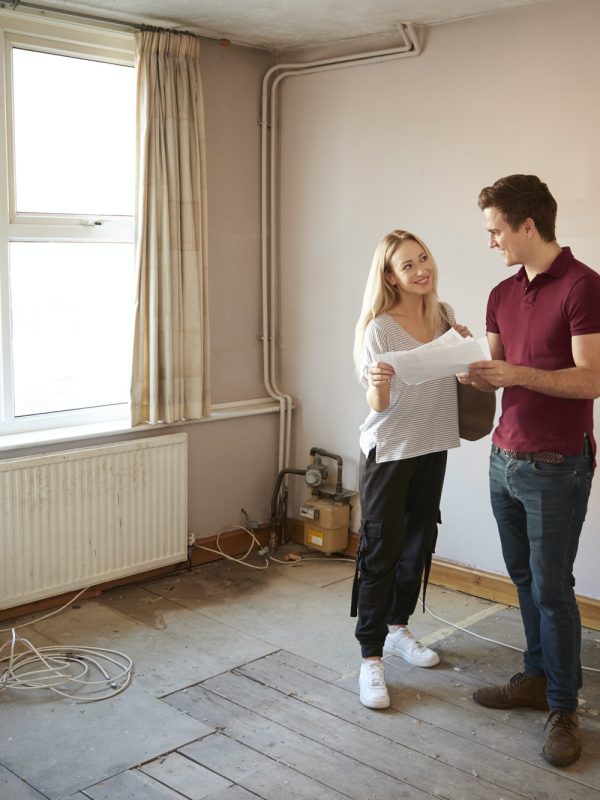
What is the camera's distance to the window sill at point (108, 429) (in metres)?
3.67

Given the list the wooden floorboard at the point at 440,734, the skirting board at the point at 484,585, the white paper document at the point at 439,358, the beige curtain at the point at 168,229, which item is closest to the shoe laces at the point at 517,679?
the wooden floorboard at the point at 440,734

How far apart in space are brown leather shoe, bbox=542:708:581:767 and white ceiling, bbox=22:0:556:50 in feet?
8.48

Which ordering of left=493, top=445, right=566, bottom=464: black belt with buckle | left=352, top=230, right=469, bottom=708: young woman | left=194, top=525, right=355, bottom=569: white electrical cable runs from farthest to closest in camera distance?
left=194, top=525, right=355, bottom=569: white electrical cable → left=352, top=230, right=469, bottom=708: young woman → left=493, top=445, right=566, bottom=464: black belt with buckle

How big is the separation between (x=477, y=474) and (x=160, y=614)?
1476 mm

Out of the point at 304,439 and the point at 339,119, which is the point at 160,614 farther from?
the point at 339,119

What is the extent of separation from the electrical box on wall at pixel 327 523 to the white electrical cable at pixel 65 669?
1.35m

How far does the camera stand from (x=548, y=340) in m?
2.60

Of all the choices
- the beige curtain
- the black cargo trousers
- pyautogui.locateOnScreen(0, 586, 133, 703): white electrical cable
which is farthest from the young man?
the beige curtain

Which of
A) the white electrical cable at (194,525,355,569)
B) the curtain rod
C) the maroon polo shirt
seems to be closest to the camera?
the maroon polo shirt

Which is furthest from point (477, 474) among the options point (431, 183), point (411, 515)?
point (431, 183)

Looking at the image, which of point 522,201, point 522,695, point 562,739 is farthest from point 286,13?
point 562,739

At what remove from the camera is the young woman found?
2859mm

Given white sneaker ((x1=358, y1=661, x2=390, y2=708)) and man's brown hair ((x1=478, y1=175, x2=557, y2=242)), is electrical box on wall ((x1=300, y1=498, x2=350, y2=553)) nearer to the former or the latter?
white sneaker ((x1=358, y1=661, x2=390, y2=708))

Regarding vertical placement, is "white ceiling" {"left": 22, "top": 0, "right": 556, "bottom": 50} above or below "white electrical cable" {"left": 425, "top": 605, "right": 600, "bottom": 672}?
above
